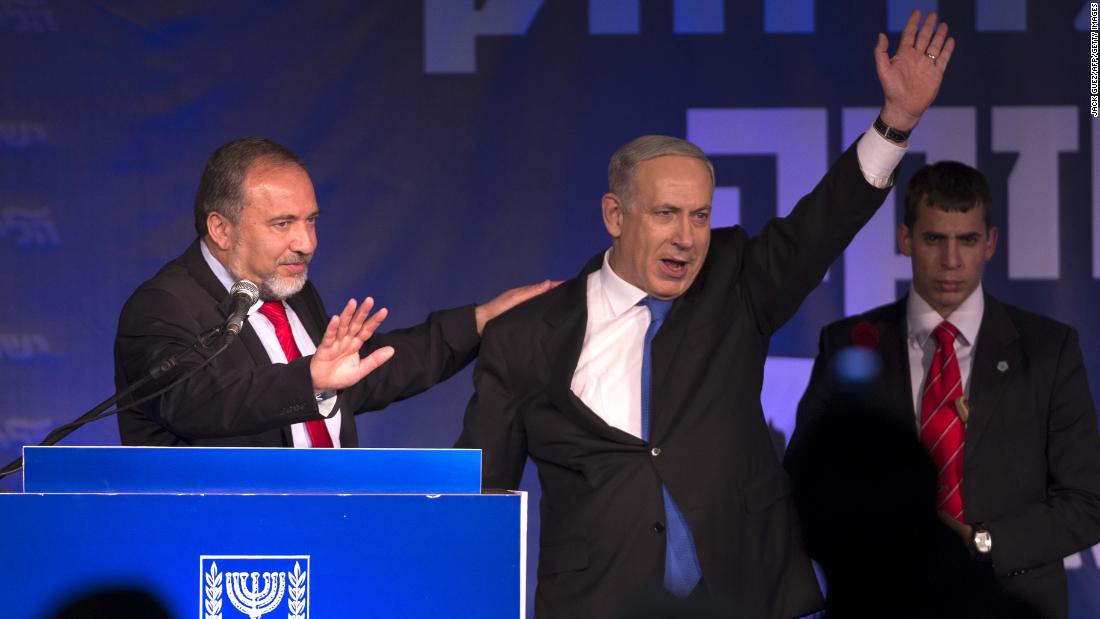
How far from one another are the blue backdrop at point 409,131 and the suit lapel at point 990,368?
1163 millimetres

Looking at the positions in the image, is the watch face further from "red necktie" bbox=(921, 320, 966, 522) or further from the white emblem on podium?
the white emblem on podium

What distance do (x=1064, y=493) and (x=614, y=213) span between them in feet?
4.46

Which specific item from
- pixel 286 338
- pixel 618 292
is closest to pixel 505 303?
pixel 618 292

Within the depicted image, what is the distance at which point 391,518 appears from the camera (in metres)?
2.07

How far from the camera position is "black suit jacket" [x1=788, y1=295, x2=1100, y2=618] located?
3.31 metres

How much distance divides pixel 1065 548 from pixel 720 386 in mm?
1015

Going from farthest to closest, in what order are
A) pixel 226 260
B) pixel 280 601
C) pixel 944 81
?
1. pixel 944 81
2. pixel 226 260
3. pixel 280 601

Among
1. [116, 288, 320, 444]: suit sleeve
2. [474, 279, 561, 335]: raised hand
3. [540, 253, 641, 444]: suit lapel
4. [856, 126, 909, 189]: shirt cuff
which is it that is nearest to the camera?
[116, 288, 320, 444]: suit sleeve

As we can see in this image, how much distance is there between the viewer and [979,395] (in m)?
3.48

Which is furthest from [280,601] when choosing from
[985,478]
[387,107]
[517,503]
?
[387,107]

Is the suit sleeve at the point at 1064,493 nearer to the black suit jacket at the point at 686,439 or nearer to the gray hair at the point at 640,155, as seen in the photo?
the black suit jacket at the point at 686,439

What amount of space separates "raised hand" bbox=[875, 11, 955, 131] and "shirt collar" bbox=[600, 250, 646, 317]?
72 centimetres

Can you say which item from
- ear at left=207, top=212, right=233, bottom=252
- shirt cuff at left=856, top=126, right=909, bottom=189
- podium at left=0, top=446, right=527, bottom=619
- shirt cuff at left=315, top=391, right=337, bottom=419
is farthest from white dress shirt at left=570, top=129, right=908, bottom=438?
podium at left=0, top=446, right=527, bottom=619

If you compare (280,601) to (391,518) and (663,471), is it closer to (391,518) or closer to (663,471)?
(391,518)
